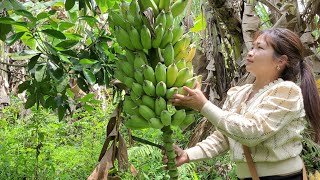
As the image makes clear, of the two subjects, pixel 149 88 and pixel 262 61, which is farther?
pixel 262 61

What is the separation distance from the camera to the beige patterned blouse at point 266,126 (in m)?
1.48

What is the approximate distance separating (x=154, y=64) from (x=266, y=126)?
45 centimetres

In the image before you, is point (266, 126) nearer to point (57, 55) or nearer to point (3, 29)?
point (57, 55)

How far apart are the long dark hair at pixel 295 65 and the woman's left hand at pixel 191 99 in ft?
1.42

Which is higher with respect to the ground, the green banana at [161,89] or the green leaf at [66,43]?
the green leaf at [66,43]

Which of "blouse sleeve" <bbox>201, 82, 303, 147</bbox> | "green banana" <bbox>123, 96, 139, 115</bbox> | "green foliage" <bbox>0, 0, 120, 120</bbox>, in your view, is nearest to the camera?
"green banana" <bbox>123, 96, 139, 115</bbox>

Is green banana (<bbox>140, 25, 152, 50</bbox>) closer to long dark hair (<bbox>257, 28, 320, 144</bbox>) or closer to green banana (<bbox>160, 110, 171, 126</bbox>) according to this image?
green banana (<bbox>160, 110, 171, 126</bbox>)

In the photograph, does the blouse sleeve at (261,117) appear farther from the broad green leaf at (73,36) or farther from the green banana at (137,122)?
the broad green leaf at (73,36)

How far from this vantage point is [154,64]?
131 centimetres

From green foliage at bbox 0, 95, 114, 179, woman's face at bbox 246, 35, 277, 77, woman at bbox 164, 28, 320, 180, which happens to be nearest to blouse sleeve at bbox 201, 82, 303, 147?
woman at bbox 164, 28, 320, 180

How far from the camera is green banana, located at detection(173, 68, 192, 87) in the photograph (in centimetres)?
129

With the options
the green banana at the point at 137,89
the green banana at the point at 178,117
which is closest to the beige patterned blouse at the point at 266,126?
the green banana at the point at 178,117

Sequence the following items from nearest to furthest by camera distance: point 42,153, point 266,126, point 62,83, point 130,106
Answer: point 130,106 < point 266,126 < point 62,83 < point 42,153

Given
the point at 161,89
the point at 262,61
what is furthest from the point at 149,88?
the point at 262,61
